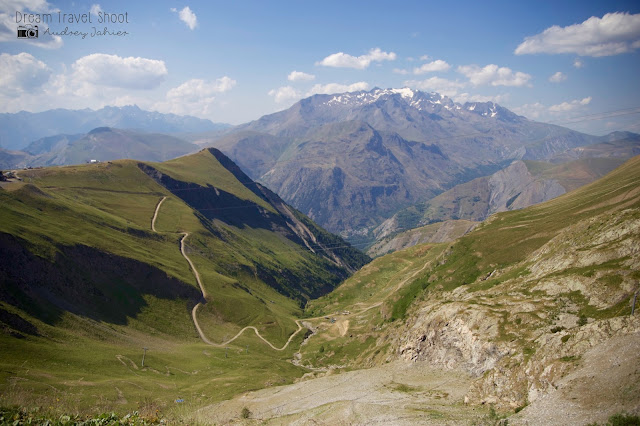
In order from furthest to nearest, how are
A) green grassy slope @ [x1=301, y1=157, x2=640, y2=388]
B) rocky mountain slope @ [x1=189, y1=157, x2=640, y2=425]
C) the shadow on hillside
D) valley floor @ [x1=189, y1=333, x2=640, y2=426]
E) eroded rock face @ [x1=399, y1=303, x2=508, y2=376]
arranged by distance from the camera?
the shadow on hillside → eroded rock face @ [x1=399, y1=303, x2=508, y2=376] → green grassy slope @ [x1=301, y1=157, x2=640, y2=388] → rocky mountain slope @ [x1=189, y1=157, x2=640, y2=425] → valley floor @ [x1=189, y1=333, x2=640, y2=426]

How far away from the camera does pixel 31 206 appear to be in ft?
563

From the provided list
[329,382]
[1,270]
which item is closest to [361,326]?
[329,382]

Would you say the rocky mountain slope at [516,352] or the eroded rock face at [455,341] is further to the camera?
the eroded rock face at [455,341]

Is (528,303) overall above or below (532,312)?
above

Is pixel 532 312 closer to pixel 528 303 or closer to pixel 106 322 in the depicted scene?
pixel 528 303

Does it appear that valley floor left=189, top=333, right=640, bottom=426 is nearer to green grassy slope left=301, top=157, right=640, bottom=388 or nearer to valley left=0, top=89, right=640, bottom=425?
valley left=0, top=89, right=640, bottom=425

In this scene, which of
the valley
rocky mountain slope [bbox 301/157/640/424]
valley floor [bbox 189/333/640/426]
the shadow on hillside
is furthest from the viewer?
the shadow on hillside

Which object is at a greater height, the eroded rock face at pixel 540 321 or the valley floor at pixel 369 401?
the eroded rock face at pixel 540 321

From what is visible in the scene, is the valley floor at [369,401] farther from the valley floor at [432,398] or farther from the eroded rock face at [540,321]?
the eroded rock face at [540,321]

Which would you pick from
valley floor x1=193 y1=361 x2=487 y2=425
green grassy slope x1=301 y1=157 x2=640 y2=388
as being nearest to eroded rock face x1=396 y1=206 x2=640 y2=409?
green grassy slope x1=301 y1=157 x2=640 y2=388

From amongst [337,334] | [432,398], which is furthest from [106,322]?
[432,398]

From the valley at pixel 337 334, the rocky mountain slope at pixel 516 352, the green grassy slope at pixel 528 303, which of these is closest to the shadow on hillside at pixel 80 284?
the valley at pixel 337 334

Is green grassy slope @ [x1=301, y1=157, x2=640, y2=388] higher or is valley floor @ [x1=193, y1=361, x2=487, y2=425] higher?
green grassy slope @ [x1=301, y1=157, x2=640, y2=388]

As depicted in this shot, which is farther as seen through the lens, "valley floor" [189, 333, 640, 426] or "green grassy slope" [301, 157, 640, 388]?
"green grassy slope" [301, 157, 640, 388]
